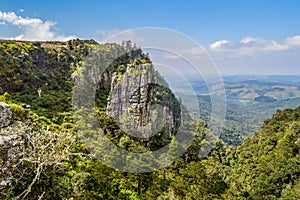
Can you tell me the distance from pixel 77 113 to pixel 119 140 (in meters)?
5.63

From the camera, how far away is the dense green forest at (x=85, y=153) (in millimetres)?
7230

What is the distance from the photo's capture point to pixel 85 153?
17844 mm

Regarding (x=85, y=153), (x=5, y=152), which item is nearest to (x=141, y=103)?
(x=85, y=153)

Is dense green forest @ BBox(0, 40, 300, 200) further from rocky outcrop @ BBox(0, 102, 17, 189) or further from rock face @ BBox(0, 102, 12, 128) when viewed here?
rock face @ BBox(0, 102, 12, 128)

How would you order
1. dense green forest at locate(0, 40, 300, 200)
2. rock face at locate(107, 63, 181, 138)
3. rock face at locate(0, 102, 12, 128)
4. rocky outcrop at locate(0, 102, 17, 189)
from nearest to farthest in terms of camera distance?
1. rocky outcrop at locate(0, 102, 17, 189)
2. dense green forest at locate(0, 40, 300, 200)
3. rock face at locate(0, 102, 12, 128)
4. rock face at locate(107, 63, 181, 138)

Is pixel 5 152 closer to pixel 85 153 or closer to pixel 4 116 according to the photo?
pixel 4 116

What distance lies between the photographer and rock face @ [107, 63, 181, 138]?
95.2ft

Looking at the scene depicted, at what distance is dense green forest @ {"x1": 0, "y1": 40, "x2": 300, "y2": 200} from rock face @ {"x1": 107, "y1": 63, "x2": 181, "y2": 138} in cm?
75

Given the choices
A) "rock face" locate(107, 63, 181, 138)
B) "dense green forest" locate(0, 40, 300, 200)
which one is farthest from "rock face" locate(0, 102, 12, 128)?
"rock face" locate(107, 63, 181, 138)

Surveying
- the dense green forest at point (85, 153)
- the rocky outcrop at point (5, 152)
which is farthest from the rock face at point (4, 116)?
the rocky outcrop at point (5, 152)

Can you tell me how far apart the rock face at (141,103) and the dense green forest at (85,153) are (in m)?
0.75

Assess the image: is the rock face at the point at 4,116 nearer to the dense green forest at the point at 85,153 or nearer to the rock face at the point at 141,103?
the dense green forest at the point at 85,153

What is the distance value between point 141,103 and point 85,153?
14.2 metres

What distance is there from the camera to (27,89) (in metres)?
31.8
